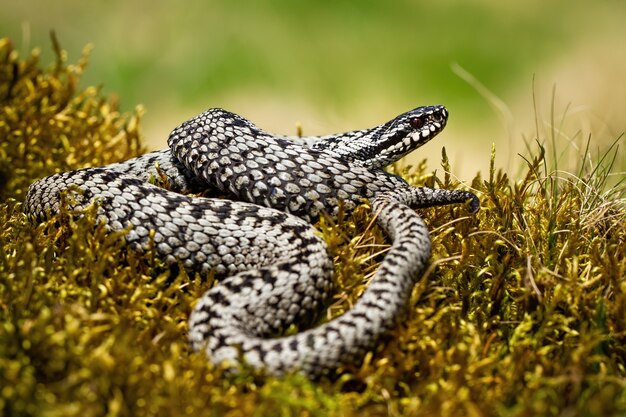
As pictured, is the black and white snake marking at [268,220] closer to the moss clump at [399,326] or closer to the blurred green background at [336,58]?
the moss clump at [399,326]

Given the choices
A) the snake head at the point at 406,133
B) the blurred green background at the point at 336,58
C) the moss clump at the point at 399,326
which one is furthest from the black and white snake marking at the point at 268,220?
the blurred green background at the point at 336,58

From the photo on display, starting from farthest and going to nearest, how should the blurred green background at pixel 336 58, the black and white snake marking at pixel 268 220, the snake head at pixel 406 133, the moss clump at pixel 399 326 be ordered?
the blurred green background at pixel 336 58 < the snake head at pixel 406 133 < the black and white snake marking at pixel 268 220 < the moss clump at pixel 399 326

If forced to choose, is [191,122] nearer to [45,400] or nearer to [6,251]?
[6,251]

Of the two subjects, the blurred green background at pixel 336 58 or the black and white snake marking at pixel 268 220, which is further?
the blurred green background at pixel 336 58

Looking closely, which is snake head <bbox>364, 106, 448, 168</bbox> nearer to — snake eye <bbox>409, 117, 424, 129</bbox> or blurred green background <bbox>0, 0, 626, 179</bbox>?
snake eye <bbox>409, 117, 424, 129</bbox>

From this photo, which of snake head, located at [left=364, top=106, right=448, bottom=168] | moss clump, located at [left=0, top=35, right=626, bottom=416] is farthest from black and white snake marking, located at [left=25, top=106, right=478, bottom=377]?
moss clump, located at [left=0, top=35, right=626, bottom=416]

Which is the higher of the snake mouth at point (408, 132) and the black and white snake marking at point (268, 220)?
the snake mouth at point (408, 132)
